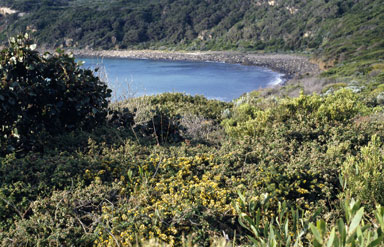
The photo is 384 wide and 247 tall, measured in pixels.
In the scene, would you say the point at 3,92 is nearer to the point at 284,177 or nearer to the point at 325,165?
the point at 284,177

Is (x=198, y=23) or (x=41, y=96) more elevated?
(x=198, y=23)

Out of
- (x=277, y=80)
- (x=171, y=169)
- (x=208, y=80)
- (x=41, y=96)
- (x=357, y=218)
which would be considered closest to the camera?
(x=357, y=218)

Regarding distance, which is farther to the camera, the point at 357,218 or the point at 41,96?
the point at 41,96

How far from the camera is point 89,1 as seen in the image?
108m

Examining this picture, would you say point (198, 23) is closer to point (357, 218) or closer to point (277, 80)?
point (277, 80)

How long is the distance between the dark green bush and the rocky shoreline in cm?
3331

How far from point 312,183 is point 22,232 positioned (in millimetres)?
2711

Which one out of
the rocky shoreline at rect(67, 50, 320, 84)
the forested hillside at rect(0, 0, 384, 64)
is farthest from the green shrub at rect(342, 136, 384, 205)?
the forested hillside at rect(0, 0, 384, 64)

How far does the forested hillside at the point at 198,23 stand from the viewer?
2393 inches

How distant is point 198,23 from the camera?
82188mm

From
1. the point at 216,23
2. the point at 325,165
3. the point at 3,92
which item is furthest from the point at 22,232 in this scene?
the point at 216,23

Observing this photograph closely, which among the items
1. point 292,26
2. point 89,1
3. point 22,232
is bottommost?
point 22,232

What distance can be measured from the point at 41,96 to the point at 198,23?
80.7 meters

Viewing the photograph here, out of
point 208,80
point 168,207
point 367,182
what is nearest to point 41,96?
point 168,207
